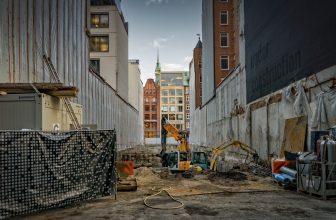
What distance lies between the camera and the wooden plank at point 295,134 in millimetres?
17078

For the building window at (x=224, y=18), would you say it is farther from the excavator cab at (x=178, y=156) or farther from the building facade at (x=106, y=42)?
the excavator cab at (x=178, y=156)

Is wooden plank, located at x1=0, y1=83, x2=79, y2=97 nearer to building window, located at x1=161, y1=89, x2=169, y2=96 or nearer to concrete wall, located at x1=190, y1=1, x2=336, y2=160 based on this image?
concrete wall, located at x1=190, y1=1, x2=336, y2=160

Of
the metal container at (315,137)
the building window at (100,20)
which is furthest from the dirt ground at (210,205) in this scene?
the building window at (100,20)

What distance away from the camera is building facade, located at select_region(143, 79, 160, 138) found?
13838cm

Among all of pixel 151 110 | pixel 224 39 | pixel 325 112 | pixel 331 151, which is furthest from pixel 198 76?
pixel 331 151

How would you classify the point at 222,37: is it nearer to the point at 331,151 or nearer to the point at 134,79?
the point at 134,79

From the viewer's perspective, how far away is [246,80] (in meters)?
29.2

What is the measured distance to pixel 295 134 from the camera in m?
18.1

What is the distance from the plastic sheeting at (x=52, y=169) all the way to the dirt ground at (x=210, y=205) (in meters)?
0.39

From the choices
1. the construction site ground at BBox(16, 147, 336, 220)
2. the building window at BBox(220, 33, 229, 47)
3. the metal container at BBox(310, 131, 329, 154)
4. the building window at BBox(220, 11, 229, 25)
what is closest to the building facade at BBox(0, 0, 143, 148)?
the construction site ground at BBox(16, 147, 336, 220)

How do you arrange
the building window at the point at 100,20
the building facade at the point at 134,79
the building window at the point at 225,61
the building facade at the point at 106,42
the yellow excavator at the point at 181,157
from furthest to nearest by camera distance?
the building facade at the point at 134,79
the building window at the point at 225,61
the building window at the point at 100,20
the building facade at the point at 106,42
the yellow excavator at the point at 181,157

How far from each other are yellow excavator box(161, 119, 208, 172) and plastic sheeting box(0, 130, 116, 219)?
10554 mm

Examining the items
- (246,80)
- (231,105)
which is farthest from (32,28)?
(231,105)

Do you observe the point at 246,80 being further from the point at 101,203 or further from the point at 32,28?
the point at 101,203
